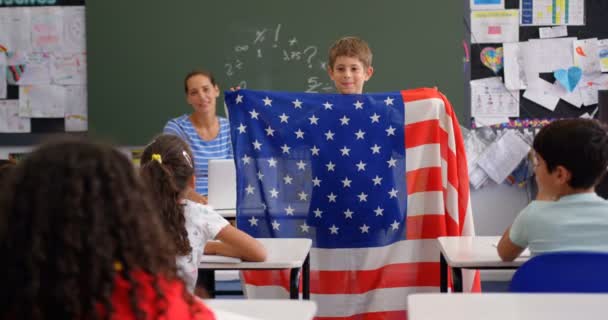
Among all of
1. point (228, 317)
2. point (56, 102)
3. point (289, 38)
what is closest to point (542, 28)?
point (289, 38)

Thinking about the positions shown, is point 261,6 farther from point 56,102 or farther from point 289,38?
point 56,102

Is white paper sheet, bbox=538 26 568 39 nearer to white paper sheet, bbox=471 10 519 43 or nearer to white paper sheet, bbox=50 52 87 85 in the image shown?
white paper sheet, bbox=471 10 519 43

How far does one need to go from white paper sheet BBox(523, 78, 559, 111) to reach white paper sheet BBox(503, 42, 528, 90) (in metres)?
0.07

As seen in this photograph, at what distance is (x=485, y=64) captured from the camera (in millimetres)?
5055

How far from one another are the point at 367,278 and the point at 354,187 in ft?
1.31

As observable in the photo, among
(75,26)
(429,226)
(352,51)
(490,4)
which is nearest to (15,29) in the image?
(75,26)

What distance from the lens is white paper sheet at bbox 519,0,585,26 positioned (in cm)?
500

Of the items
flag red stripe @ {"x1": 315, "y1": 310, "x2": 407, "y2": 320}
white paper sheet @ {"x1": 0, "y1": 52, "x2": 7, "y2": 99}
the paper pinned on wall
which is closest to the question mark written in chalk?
the paper pinned on wall

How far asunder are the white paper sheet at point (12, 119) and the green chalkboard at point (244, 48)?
53 cm

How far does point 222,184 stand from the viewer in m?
3.84

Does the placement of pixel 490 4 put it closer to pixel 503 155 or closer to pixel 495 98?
pixel 495 98

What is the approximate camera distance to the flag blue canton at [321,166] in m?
3.18

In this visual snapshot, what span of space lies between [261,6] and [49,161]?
4.30 metres

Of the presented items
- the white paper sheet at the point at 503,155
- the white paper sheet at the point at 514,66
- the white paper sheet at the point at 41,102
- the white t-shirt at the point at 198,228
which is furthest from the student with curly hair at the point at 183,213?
the white paper sheet at the point at 41,102
